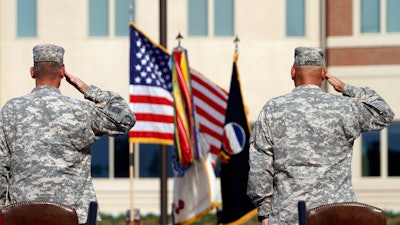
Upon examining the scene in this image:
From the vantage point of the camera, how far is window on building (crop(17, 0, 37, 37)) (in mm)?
31188

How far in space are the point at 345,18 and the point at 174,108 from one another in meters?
10.6

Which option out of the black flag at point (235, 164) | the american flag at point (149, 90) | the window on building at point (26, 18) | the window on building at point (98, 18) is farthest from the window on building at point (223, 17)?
the american flag at point (149, 90)

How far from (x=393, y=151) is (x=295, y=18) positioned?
371 centimetres

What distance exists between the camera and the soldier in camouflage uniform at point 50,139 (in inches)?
350

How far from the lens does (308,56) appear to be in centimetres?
891

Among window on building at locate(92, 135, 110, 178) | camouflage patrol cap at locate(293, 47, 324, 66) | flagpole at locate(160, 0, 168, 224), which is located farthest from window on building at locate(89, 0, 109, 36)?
camouflage patrol cap at locate(293, 47, 324, 66)

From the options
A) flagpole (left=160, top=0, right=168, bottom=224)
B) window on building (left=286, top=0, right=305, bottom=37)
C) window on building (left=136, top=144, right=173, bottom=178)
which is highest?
window on building (left=286, top=0, right=305, bottom=37)

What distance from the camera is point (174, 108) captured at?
20.4 meters

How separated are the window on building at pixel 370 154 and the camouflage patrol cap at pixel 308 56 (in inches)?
837

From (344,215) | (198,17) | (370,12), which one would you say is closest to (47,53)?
(344,215)

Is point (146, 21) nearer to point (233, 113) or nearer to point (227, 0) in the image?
point (227, 0)

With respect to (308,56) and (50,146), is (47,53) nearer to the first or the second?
(50,146)

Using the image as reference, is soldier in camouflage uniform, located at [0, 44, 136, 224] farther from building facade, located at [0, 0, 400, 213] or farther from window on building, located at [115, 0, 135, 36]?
window on building, located at [115, 0, 135, 36]

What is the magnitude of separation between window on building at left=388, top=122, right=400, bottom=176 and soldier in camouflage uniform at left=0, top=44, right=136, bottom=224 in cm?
2135
